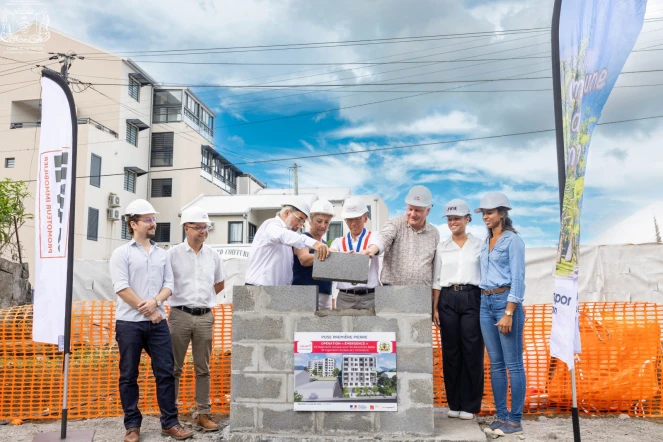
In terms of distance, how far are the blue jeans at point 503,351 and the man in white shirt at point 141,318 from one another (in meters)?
2.81

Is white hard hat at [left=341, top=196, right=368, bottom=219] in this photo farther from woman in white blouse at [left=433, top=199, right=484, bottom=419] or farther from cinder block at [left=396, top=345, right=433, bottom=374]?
cinder block at [left=396, top=345, right=433, bottom=374]

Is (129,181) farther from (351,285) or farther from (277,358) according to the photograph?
(277,358)

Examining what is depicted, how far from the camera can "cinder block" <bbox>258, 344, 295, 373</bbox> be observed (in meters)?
4.87

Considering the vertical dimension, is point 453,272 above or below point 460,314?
above

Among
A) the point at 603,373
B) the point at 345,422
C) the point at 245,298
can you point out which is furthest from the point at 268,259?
the point at 603,373

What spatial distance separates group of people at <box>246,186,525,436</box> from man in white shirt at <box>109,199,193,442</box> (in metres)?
0.88

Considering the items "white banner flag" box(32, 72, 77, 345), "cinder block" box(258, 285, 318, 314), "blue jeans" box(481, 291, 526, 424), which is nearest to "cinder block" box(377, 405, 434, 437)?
"blue jeans" box(481, 291, 526, 424)

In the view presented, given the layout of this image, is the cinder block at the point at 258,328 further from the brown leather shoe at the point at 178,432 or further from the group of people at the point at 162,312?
the brown leather shoe at the point at 178,432

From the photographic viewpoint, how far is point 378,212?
34.6m

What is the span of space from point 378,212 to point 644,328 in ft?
93.2

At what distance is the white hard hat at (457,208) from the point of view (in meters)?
5.36

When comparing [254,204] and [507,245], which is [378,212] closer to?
[254,204]

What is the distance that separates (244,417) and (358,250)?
189 centimetres

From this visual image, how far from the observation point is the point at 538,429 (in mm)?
5344
